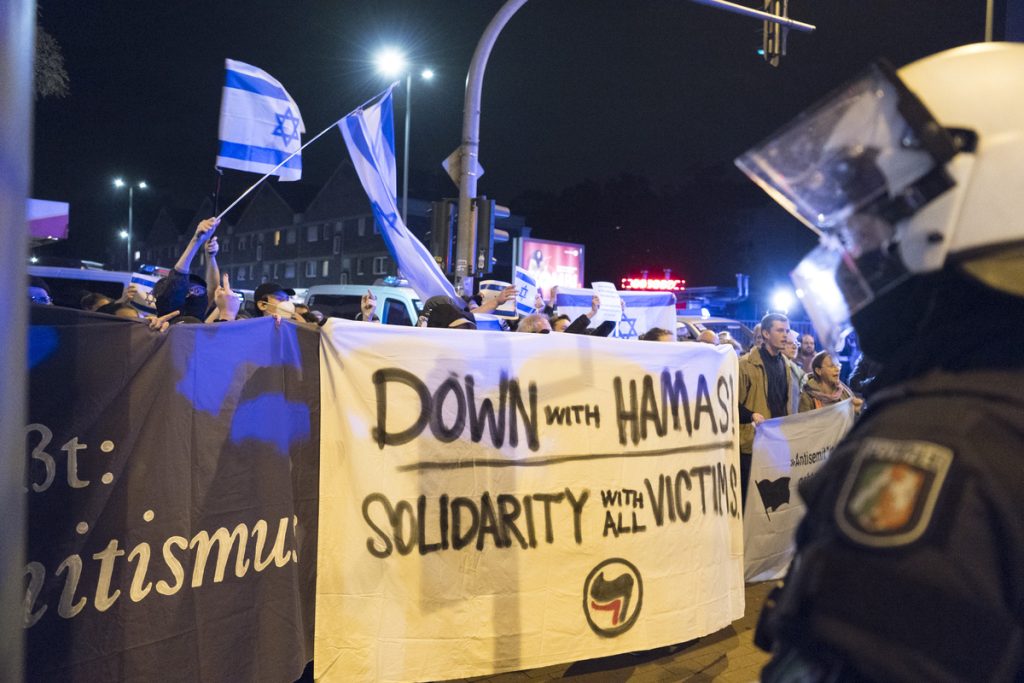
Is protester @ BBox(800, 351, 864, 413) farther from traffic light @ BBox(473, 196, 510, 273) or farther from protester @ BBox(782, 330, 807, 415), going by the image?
traffic light @ BBox(473, 196, 510, 273)

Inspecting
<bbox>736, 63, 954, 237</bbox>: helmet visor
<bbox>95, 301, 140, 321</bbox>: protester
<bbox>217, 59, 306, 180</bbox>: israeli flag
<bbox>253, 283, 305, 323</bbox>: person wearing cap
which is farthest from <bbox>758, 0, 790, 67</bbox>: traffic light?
<bbox>736, 63, 954, 237</bbox>: helmet visor

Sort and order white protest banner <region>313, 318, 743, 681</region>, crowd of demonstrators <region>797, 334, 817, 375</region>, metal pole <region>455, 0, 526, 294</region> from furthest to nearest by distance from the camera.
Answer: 1. crowd of demonstrators <region>797, 334, 817, 375</region>
2. metal pole <region>455, 0, 526, 294</region>
3. white protest banner <region>313, 318, 743, 681</region>

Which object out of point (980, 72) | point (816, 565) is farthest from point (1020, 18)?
point (816, 565)

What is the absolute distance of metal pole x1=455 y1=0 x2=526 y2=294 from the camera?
8.58m

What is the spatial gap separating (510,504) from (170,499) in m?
1.76

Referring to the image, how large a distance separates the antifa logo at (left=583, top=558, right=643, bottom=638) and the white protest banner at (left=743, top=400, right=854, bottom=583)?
6.24 feet

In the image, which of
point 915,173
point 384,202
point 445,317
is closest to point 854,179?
point 915,173

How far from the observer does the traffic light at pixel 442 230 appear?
9258mm

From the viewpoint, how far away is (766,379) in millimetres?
6766

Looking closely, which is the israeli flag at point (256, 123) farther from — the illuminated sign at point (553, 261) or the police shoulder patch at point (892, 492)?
the illuminated sign at point (553, 261)

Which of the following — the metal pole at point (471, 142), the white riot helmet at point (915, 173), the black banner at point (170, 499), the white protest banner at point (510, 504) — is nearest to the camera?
the white riot helmet at point (915, 173)

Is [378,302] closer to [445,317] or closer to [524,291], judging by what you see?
[524,291]

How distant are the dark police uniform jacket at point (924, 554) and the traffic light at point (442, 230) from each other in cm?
A: 821

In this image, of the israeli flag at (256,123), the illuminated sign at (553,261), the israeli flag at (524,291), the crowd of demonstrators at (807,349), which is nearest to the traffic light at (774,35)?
the crowd of demonstrators at (807,349)
